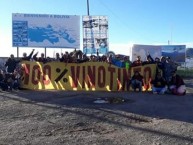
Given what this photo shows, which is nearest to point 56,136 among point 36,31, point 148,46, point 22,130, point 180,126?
point 22,130

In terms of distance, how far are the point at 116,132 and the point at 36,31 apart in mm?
18518

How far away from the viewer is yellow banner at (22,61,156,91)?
1855cm

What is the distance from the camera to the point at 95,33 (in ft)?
99.0

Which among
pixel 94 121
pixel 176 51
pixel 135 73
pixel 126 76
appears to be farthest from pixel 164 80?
pixel 176 51

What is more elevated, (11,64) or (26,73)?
(11,64)

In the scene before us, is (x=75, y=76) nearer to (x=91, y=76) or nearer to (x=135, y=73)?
(x=91, y=76)

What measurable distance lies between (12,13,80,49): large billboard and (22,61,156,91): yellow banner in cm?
811

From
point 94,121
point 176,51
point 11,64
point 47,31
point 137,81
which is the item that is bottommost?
point 94,121

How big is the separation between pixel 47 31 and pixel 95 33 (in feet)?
13.7

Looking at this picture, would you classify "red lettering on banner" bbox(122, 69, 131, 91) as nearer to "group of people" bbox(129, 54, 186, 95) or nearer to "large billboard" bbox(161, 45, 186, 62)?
"group of people" bbox(129, 54, 186, 95)

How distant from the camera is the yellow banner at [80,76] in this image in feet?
60.8

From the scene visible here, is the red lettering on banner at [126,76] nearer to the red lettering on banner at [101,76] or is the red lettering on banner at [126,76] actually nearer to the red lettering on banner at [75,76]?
the red lettering on banner at [101,76]

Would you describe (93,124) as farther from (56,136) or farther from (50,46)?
(50,46)

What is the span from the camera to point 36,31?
2717cm
